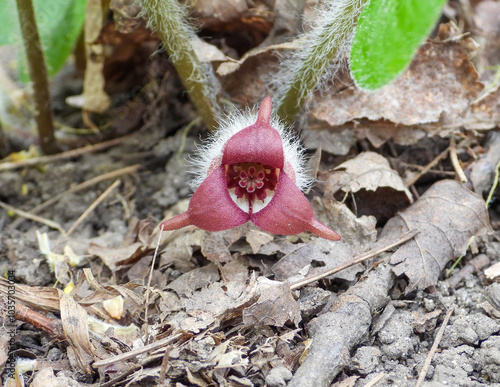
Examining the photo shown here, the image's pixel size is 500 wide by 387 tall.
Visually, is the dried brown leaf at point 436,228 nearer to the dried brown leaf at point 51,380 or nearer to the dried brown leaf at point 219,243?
the dried brown leaf at point 219,243

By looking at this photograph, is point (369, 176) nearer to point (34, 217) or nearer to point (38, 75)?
point (34, 217)

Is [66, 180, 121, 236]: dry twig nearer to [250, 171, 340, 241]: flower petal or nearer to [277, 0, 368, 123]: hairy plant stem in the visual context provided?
[277, 0, 368, 123]: hairy plant stem

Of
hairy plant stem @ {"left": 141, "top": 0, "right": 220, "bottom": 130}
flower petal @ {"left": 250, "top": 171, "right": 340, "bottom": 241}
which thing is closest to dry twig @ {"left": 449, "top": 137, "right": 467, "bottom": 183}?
flower petal @ {"left": 250, "top": 171, "right": 340, "bottom": 241}

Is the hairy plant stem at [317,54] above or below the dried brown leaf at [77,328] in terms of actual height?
above

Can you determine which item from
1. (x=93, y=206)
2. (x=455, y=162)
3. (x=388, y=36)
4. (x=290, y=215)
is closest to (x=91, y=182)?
(x=93, y=206)

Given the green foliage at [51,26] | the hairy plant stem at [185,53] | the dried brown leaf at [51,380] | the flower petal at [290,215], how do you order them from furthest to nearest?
the green foliage at [51,26], the hairy plant stem at [185,53], the flower petal at [290,215], the dried brown leaf at [51,380]

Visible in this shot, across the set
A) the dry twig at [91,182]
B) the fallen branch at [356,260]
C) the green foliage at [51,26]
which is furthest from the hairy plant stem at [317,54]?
the green foliage at [51,26]
